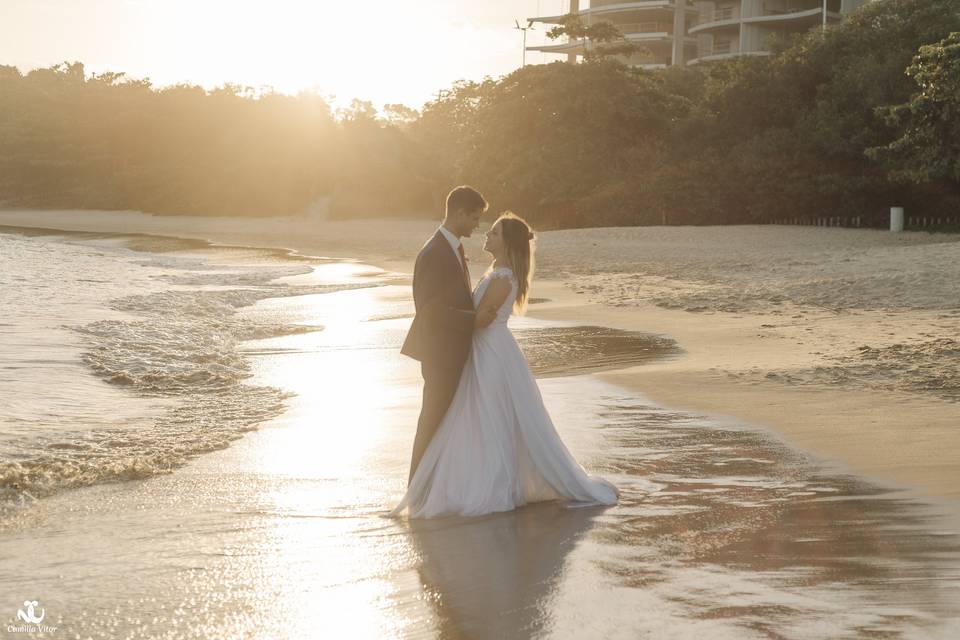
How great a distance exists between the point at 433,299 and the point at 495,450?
0.88m

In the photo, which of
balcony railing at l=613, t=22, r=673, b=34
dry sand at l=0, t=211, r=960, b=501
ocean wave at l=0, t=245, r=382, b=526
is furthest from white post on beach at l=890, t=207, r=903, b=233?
balcony railing at l=613, t=22, r=673, b=34

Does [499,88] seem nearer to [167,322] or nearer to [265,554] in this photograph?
[167,322]

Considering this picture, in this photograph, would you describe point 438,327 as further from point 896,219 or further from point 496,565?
point 896,219

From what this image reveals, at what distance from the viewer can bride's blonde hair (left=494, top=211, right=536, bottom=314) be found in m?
5.77

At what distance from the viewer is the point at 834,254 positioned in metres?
23.8

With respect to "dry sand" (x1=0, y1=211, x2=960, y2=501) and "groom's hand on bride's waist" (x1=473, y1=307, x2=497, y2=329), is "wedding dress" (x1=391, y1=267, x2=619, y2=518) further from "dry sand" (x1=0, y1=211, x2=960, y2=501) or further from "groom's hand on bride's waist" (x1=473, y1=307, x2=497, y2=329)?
"dry sand" (x1=0, y1=211, x2=960, y2=501)

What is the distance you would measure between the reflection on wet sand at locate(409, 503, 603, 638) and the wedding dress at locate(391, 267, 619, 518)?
4.0 inches

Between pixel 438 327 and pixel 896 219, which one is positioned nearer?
pixel 438 327

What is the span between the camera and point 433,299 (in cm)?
564

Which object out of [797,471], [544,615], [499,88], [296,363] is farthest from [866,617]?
[499,88]

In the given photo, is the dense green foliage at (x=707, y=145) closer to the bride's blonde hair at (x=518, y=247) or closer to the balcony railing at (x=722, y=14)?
the bride's blonde hair at (x=518, y=247)

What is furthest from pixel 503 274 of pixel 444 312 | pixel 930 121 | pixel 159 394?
pixel 930 121

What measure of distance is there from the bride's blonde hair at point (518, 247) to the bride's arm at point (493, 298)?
0.11 metres

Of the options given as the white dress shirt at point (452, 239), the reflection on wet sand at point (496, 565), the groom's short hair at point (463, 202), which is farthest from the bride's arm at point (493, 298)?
the reflection on wet sand at point (496, 565)
